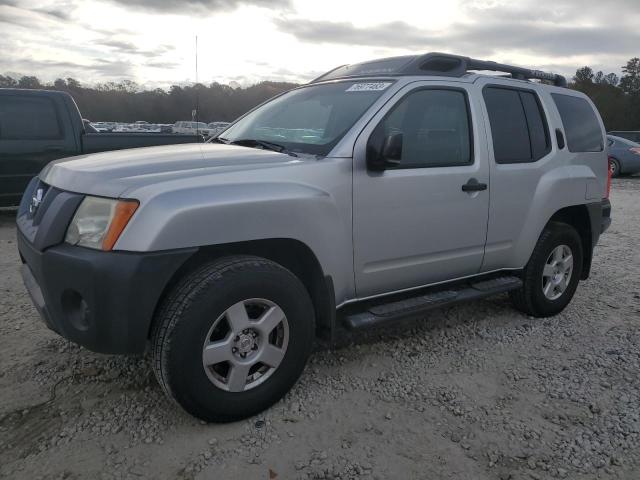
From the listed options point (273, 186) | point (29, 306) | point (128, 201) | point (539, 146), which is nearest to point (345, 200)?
point (273, 186)

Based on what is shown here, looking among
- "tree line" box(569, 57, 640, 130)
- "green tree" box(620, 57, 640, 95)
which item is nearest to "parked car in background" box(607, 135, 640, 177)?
"tree line" box(569, 57, 640, 130)

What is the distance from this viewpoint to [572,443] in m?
2.63

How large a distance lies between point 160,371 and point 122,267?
0.55m

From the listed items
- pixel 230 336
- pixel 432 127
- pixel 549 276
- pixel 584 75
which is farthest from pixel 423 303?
pixel 584 75

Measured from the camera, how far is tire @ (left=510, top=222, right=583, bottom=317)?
4.18m

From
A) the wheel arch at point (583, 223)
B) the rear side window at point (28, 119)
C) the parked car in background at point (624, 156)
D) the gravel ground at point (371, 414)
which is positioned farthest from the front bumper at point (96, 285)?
the parked car in background at point (624, 156)

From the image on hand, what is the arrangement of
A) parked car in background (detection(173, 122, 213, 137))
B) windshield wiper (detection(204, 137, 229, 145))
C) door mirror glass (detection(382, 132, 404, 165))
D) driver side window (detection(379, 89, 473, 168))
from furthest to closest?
parked car in background (detection(173, 122, 213, 137)), windshield wiper (detection(204, 137, 229, 145)), driver side window (detection(379, 89, 473, 168)), door mirror glass (detection(382, 132, 404, 165))

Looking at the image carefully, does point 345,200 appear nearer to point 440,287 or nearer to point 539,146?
point 440,287

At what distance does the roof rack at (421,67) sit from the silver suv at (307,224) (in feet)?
0.05

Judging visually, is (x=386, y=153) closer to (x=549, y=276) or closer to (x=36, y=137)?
(x=549, y=276)

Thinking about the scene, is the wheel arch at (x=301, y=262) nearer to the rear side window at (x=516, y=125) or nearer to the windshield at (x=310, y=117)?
the windshield at (x=310, y=117)

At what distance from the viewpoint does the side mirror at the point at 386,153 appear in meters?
2.90

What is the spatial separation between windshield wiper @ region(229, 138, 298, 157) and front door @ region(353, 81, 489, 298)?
Result: 466mm

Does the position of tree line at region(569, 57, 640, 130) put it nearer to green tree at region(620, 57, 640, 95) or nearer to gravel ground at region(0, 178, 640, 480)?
green tree at region(620, 57, 640, 95)
